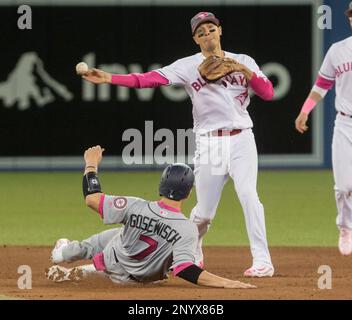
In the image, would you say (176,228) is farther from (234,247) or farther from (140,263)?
(234,247)

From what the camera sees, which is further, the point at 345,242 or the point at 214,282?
the point at 345,242

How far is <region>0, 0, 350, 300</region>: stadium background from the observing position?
19.8 metres

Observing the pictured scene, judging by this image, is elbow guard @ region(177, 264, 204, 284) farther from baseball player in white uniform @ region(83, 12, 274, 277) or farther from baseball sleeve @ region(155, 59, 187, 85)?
baseball sleeve @ region(155, 59, 187, 85)

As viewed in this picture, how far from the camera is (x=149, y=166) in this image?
20344 millimetres

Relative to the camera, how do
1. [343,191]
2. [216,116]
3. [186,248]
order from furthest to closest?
[343,191] < [216,116] < [186,248]

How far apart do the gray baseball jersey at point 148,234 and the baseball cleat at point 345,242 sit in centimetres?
275

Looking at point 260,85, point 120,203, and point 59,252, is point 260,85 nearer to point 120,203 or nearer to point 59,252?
point 120,203

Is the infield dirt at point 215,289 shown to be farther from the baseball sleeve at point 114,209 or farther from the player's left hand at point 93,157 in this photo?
the player's left hand at point 93,157

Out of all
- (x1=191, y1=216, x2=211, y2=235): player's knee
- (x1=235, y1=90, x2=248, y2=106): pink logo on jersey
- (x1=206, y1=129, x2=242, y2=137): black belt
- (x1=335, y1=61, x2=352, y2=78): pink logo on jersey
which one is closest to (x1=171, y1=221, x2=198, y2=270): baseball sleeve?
(x1=191, y1=216, x2=211, y2=235): player's knee

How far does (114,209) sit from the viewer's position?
885 cm

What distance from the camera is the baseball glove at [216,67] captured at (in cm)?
962

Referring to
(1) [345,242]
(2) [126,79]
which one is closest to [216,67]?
(2) [126,79]

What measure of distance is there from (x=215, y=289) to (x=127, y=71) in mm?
11382

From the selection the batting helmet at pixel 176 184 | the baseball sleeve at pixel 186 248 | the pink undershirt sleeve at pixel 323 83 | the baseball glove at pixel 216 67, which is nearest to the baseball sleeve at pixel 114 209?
the batting helmet at pixel 176 184
